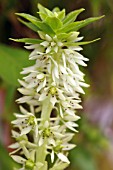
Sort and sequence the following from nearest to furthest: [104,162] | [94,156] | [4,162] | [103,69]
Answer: [4,162]
[103,69]
[94,156]
[104,162]

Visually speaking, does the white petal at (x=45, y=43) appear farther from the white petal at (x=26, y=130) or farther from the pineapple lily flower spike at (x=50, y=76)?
the white petal at (x=26, y=130)

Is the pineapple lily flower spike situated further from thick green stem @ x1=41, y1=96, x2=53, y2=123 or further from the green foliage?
the green foliage

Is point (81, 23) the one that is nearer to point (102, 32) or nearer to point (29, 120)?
point (29, 120)

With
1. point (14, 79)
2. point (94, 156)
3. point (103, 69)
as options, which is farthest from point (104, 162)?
point (14, 79)

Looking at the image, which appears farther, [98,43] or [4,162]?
[98,43]

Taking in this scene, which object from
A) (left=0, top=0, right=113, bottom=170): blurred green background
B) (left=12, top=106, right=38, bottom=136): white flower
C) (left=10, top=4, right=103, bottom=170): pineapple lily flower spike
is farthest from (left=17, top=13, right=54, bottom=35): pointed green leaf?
(left=0, top=0, right=113, bottom=170): blurred green background

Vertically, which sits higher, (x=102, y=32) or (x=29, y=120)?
(x=102, y=32)

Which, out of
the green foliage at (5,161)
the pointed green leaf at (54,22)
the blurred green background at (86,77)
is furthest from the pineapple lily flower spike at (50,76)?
the green foliage at (5,161)
